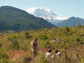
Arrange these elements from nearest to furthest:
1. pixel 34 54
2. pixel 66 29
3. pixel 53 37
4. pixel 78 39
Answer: pixel 34 54 → pixel 78 39 → pixel 53 37 → pixel 66 29

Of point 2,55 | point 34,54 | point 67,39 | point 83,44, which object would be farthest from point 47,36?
point 2,55

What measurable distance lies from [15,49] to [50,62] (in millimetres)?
9156

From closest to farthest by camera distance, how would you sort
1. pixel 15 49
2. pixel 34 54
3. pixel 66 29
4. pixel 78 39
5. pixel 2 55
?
pixel 2 55
pixel 34 54
pixel 15 49
pixel 78 39
pixel 66 29

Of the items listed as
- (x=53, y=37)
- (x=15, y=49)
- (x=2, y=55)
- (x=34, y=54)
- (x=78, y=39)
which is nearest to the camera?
(x=2, y=55)

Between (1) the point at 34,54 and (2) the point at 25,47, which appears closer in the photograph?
(1) the point at 34,54

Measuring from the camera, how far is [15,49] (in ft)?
77.0

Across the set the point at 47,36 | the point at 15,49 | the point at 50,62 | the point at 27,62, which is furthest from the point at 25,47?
the point at 50,62

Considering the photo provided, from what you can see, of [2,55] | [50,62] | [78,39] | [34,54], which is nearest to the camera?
[50,62]

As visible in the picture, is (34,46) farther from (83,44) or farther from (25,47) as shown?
(83,44)

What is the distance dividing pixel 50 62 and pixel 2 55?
18.0 ft

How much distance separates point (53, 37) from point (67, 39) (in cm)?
269

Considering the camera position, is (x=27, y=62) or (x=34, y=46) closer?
(x=27, y=62)

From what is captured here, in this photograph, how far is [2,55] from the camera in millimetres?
18750

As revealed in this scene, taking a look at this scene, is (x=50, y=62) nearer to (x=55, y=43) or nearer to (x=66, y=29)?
(x=55, y=43)
